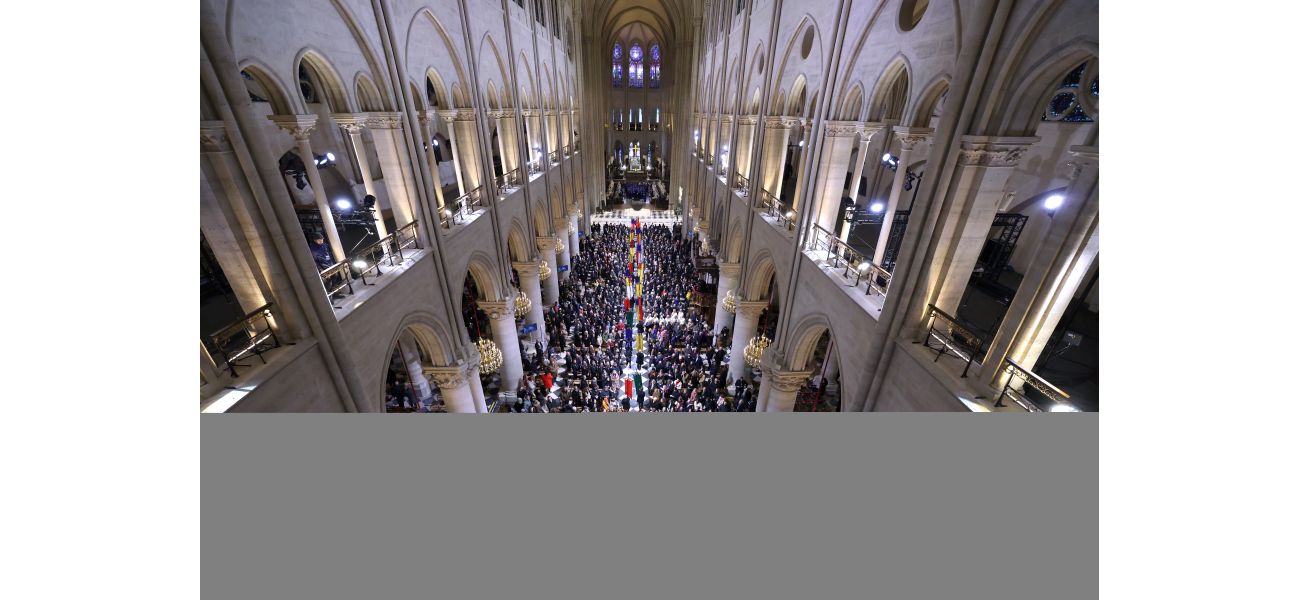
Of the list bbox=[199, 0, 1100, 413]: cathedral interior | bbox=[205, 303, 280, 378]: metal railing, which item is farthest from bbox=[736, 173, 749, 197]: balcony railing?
bbox=[205, 303, 280, 378]: metal railing

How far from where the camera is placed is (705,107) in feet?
72.2

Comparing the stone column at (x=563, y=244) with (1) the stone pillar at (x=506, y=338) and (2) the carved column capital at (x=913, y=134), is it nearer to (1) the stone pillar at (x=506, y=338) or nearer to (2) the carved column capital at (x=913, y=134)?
(1) the stone pillar at (x=506, y=338)

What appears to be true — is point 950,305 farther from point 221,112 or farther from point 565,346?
point 565,346

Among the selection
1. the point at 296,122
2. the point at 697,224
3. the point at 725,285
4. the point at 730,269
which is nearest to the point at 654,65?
the point at 697,224

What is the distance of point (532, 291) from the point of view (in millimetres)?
16047

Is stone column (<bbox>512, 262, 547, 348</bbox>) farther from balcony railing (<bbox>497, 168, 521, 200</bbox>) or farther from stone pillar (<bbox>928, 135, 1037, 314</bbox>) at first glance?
stone pillar (<bbox>928, 135, 1037, 314</bbox>)

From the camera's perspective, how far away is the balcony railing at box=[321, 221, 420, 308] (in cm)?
677

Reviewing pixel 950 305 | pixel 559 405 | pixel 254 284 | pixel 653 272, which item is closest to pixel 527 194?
pixel 559 405

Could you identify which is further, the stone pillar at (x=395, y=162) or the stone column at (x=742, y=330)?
the stone column at (x=742, y=330)

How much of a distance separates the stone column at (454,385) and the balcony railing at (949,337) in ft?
26.6

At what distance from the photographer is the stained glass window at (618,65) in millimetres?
41812

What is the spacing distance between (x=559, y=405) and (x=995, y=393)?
9375 millimetres

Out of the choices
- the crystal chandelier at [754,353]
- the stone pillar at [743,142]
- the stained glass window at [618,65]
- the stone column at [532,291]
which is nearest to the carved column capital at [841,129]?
the crystal chandelier at [754,353]

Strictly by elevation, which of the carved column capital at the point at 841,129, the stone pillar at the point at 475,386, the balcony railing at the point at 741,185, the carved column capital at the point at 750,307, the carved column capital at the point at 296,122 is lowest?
the stone pillar at the point at 475,386
